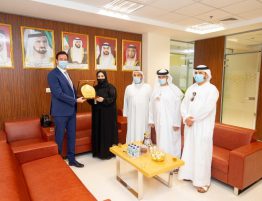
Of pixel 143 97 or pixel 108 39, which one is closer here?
pixel 143 97

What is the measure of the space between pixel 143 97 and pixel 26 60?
227 cm

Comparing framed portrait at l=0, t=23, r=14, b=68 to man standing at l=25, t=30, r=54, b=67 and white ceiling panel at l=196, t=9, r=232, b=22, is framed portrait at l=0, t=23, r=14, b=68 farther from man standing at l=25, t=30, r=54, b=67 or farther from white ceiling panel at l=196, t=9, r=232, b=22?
white ceiling panel at l=196, t=9, r=232, b=22

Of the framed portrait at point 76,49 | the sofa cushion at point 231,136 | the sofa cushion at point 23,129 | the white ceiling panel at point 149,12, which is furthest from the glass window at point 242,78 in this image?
the sofa cushion at point 23,129

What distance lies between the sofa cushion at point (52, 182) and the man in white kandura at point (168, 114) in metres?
1.51

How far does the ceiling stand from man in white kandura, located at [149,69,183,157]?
134 cm

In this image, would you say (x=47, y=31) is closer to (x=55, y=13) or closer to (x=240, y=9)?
(x=55, y=13)

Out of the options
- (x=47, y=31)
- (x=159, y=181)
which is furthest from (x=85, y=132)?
(x=47, y=31)

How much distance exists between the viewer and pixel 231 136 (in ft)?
9.37

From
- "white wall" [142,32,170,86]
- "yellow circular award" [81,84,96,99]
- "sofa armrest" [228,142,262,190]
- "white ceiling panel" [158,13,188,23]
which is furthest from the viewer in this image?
"white wall" [142,32,170,86]

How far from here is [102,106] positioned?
3328 millimetres

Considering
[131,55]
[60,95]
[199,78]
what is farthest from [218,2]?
[60,95]

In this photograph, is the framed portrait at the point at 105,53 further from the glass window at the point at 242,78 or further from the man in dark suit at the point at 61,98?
the glass window at the point at 242,78

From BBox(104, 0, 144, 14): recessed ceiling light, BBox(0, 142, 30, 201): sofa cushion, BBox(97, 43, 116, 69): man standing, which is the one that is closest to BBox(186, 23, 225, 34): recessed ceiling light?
BBox(104, 0, 144, 14): recessed ceiling light

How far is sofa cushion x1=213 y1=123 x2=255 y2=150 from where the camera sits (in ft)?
8.86
